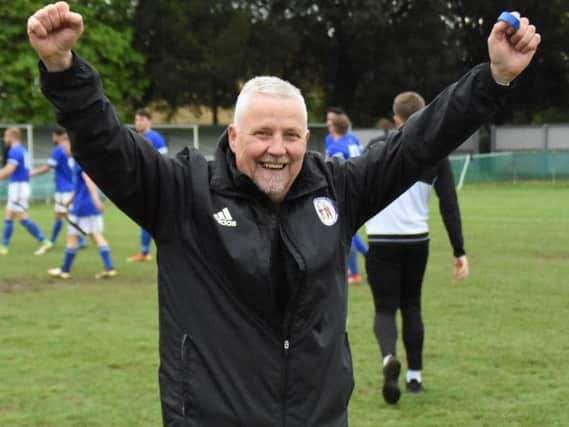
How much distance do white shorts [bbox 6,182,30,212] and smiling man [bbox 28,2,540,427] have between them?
13413 millimetres

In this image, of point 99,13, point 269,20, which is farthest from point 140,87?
point 269,20

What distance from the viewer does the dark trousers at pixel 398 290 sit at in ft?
22.5

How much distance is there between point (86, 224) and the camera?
12633 mm

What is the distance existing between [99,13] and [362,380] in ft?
130

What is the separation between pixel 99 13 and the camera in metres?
44.4

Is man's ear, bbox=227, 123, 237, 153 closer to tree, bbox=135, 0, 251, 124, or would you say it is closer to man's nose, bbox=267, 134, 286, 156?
man's nose, bbox=267, 134, 286, 156

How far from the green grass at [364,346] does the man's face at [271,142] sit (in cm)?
354

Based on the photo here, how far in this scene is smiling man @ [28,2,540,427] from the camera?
2936 mm

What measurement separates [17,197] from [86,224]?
3837mm

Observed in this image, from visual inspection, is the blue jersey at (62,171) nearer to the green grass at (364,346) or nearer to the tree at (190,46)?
the green grass at (364,346)

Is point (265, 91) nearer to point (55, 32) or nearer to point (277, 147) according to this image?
point (277, 147)

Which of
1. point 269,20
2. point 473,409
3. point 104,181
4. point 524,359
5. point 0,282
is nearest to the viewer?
point 104,181

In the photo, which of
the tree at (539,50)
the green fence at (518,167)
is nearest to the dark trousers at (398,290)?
the green fence at (518,167)

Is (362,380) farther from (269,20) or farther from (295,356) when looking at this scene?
(269,20)
